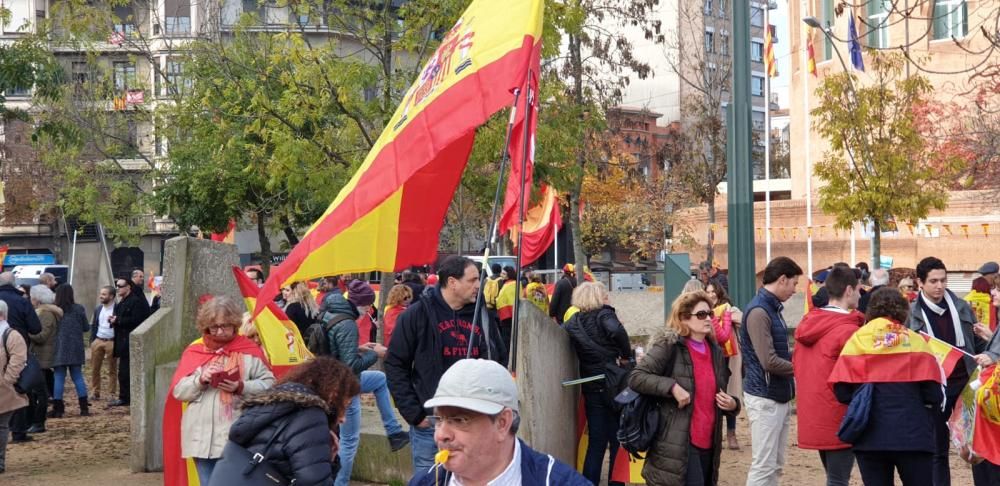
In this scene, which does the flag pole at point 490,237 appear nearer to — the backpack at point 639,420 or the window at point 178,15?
the backpack at point 639,420

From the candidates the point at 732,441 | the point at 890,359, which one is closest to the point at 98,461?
the point at 732,441

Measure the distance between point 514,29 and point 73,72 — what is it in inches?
1094

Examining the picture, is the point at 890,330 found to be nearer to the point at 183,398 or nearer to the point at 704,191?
the point at 183,398

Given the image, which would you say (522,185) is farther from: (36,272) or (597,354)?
(36,272)

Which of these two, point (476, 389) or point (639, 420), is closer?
point (476, 389)

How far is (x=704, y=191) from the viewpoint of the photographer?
108 ft

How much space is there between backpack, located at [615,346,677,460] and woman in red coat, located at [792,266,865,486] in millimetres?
941

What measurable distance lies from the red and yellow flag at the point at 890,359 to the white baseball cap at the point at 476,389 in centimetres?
403

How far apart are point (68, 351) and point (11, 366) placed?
4404mm

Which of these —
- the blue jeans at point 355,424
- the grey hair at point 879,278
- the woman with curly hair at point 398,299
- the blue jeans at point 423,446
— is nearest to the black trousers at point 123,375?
the woman with curly hair at point 398,299

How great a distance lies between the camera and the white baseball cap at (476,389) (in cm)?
325

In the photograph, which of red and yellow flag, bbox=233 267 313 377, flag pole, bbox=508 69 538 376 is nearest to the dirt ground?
red and yellow flag, bbox=233 267 313 377

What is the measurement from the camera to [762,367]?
7945 mm

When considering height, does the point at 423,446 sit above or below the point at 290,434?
below
